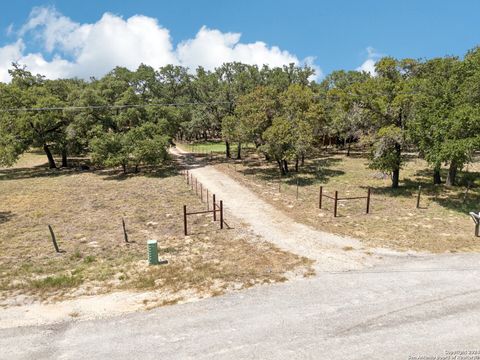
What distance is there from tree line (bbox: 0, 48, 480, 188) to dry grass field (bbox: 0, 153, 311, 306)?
31.5ft

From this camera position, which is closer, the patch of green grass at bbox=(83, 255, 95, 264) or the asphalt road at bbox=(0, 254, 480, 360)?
the asphalt road at bbox=(0, 254, 480, 360)

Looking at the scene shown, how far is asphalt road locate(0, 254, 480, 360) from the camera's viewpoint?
24.8 ft

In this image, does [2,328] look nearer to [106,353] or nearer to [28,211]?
[106,353]

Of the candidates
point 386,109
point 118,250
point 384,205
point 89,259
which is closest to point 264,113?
point 386,109

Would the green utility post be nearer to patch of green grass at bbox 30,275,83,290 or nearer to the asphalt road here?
patch of green grass at bbox 30,275,83,290

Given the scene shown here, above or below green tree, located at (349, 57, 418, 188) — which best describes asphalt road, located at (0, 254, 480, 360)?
below

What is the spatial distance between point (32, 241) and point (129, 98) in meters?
22.8

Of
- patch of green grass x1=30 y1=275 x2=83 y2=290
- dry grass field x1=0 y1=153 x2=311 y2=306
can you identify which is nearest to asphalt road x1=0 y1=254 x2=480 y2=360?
dry grass field x1=0 y1=153 x2=311 y2=306

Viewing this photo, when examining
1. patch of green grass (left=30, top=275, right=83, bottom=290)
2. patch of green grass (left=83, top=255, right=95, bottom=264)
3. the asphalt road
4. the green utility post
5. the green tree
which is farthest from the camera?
the green tree

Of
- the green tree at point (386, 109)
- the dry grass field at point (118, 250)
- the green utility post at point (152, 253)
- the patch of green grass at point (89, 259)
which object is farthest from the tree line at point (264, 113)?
the patch of green grass at point (89, 259)

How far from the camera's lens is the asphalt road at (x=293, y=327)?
7551 millimetres

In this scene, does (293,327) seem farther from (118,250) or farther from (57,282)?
(118,250)

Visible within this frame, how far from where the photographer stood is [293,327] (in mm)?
8414

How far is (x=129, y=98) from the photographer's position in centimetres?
3512
